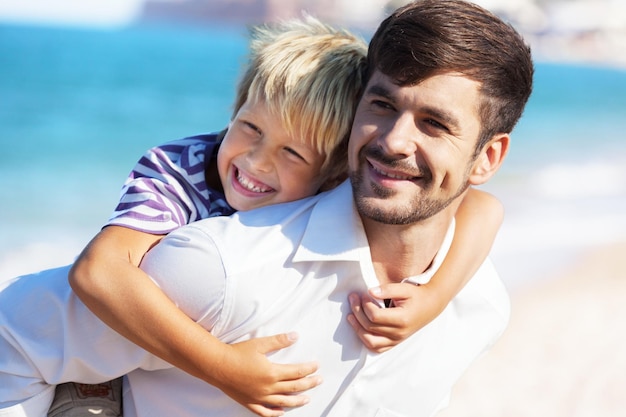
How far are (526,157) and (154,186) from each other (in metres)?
13.0

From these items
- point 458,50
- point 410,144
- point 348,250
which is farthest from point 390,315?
point 458,50

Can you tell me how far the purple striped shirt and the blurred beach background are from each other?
398 millimetres

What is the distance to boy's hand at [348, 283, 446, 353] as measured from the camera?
286cm

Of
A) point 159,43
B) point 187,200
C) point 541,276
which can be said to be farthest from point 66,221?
point 159,43

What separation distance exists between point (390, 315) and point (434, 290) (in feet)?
0.92

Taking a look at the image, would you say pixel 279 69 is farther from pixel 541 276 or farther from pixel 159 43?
pixel 159 43

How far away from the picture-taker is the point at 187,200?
3.17 meters

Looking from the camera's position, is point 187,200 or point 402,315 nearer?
point 402,315

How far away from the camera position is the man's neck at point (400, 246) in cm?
303

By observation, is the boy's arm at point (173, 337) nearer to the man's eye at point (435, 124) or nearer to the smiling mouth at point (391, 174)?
the smiling mouth at point (391, 174)

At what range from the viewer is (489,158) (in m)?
3.21

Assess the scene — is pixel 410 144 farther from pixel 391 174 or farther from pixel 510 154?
pixel 510 154

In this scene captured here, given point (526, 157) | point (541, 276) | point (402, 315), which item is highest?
point (402, 315)

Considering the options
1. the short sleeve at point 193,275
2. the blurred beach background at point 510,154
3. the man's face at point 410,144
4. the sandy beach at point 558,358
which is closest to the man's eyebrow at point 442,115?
the man's face at point 410,144
